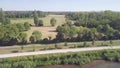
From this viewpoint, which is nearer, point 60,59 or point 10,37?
point 60,59

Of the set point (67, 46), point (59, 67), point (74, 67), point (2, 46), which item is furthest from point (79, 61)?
point (2, 46)

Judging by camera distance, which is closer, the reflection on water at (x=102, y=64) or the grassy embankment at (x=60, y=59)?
the grassy embankment at (x=60, y=59)

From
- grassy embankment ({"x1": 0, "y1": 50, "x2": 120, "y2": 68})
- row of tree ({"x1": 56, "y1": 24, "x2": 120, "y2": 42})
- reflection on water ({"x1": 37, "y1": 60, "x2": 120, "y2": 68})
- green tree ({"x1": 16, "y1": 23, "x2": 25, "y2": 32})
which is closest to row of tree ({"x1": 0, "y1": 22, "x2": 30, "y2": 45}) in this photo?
row of tree ({"x1": 56, "y1": 24, "x2": 120, "y2": 42})

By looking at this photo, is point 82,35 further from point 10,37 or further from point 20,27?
point 20,27

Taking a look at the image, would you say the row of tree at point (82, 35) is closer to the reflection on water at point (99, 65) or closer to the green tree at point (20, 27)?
the reflection on water at point (99, 65)

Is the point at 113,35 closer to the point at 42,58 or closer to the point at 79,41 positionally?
the point at 79,41

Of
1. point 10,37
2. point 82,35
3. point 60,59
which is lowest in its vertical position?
point 60,59

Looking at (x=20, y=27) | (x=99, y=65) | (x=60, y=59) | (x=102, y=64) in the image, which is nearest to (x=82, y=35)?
(x=102, y=64)

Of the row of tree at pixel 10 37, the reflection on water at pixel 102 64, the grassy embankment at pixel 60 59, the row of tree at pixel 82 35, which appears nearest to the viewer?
the grassy embankment at pixel 60 59

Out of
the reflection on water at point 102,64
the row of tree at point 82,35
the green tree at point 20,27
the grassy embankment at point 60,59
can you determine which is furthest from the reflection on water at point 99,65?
the green tree at point 20,27

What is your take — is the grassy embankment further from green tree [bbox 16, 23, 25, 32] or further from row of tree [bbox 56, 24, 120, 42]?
green tree [bbox 16, 23, 25, 32]

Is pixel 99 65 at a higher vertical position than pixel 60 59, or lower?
lower
